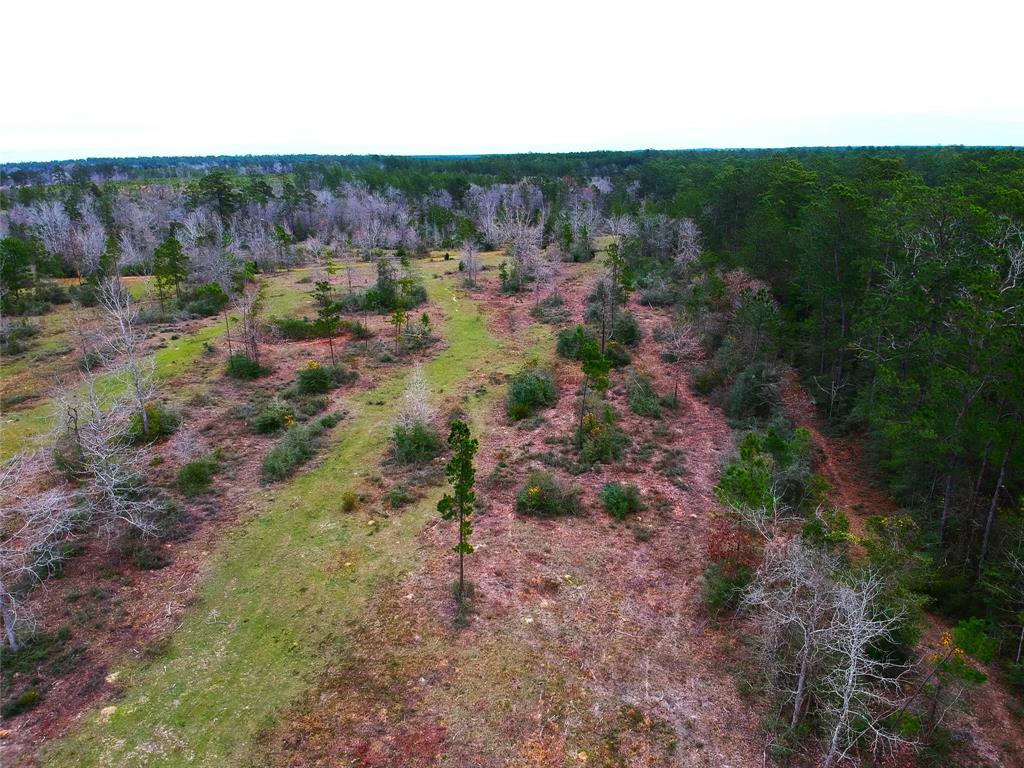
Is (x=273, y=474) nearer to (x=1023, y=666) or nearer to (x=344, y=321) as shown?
(x=344, y=321)

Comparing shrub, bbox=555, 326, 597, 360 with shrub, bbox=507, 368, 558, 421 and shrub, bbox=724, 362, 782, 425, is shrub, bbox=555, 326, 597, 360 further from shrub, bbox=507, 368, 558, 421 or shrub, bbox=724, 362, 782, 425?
shrub, bbox=724, 362, 782, 425

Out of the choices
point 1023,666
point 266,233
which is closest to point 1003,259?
point 1023,666

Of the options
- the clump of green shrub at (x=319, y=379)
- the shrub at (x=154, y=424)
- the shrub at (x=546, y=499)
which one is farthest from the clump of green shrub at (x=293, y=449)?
the shrub at (x=546, y=499)

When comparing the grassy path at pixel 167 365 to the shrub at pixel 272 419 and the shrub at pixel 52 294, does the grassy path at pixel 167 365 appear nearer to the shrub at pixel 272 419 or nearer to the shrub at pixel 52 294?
the shrub at pixel 52 294

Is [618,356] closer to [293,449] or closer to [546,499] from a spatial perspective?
[546,499]

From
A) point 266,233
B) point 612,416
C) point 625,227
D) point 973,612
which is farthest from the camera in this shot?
point 266,233

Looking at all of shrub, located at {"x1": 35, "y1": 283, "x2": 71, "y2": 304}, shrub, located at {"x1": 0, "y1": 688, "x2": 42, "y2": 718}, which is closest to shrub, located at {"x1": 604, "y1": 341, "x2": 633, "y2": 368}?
shrub, located at {"x1": 0, "y1": 688, "x2": 42, "y2": 718}

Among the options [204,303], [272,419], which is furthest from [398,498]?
[204,303]

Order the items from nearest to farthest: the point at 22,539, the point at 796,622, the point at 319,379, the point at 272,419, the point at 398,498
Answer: the point at 796,622 < the point at 22,539 < the point at 398,498 < the point at 272,419 < the point at 319,379
